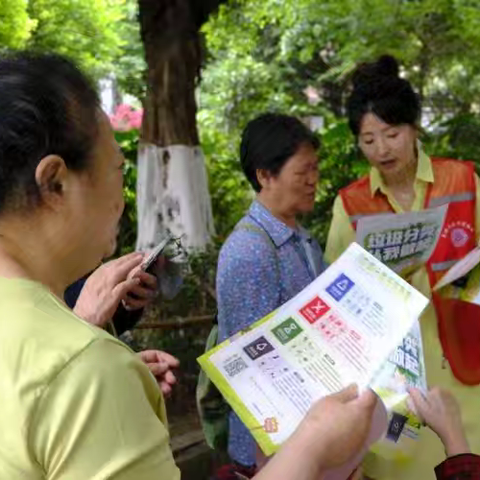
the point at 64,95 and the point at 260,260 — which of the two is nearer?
the point at 64,95

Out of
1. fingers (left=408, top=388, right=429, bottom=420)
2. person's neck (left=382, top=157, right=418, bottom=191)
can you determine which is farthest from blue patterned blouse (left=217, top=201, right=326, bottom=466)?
fingers (left=408, top=388, right=429, bottom=420)

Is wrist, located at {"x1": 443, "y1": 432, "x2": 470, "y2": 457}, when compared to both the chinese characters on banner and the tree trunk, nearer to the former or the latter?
the chinese characters on banner

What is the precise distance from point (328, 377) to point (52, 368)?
654mm

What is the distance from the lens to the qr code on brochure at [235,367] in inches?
57.2

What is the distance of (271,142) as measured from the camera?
2326 mm

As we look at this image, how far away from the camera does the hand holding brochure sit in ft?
4.27

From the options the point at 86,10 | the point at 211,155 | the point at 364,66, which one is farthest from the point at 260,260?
the point at 86,10

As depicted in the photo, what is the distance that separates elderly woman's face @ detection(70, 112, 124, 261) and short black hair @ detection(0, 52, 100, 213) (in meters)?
0.02

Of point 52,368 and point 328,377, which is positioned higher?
point 52,368

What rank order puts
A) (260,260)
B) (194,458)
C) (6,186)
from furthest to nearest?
(194,458)
(260,260)
(6,186)

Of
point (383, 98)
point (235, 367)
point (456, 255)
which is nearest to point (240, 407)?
point (235, 367)

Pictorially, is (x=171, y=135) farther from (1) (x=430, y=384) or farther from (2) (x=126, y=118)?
(2) (x=126, y=118)

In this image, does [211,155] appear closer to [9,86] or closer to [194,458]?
[194,458]

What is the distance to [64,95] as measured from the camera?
91cm
